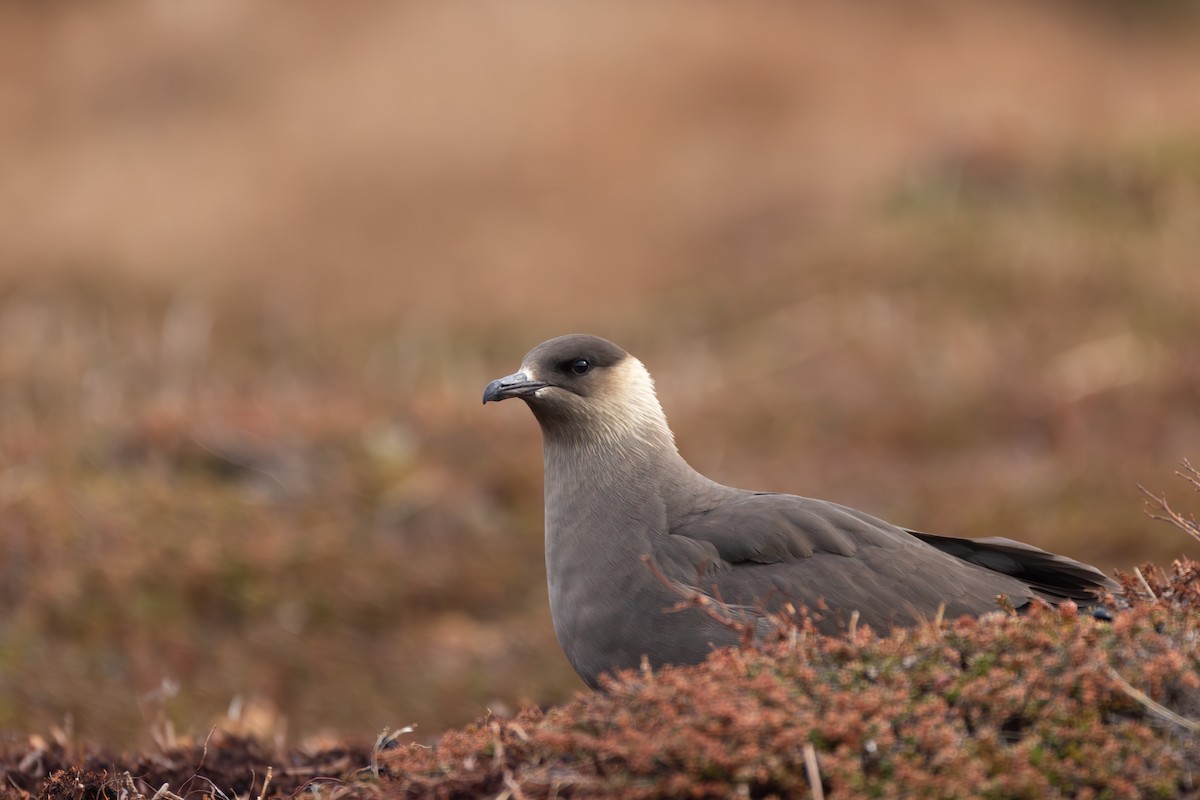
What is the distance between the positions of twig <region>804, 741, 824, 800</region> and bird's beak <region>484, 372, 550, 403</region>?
6.54 feet

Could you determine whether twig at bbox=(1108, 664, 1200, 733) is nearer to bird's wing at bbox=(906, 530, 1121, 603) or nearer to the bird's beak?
bird's wing at bbox=(906, 530, 1121, 603)

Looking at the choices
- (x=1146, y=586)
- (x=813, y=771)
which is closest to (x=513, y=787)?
(x=813, y=771)

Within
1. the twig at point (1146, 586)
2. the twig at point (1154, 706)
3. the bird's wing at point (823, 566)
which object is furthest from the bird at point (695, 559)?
the twig at point (1154, 706)

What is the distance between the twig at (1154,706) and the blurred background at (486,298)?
12.9ft

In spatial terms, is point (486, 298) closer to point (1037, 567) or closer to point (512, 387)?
point (512, 387)

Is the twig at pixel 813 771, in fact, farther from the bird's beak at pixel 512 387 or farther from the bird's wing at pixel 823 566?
the bird's beak at pixel 512 387

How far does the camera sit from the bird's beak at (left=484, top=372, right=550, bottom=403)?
4535 mm

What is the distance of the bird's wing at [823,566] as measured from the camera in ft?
13.3

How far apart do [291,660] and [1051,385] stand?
5.95 metres

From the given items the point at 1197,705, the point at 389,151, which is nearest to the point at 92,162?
the point at 389,151

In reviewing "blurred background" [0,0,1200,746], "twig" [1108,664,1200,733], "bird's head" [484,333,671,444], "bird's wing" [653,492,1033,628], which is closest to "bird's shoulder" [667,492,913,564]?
"bird's wing" [653,492,1033,628]

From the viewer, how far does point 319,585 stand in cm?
739

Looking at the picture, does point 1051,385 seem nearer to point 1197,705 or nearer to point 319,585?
point 319,585

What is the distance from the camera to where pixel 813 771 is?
2746mm
